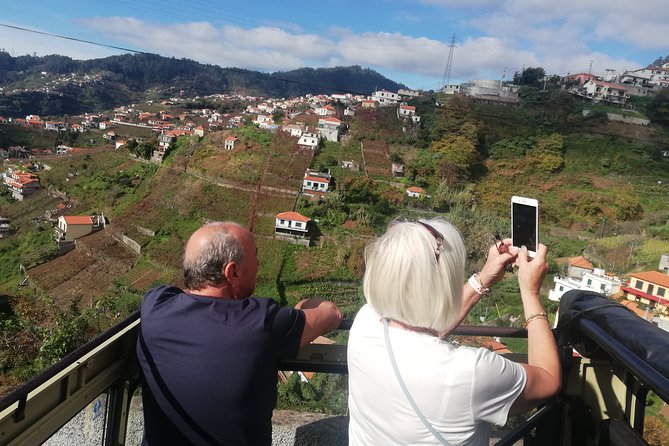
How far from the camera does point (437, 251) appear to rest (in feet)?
3.22

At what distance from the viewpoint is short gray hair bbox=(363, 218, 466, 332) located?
97 centimetres

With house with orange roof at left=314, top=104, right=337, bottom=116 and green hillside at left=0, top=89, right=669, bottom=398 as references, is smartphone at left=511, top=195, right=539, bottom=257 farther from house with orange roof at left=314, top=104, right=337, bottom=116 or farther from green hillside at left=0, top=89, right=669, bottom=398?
house with orange roof at left=314, top=104, right=337, bottom=116

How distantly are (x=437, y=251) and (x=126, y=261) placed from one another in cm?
2166

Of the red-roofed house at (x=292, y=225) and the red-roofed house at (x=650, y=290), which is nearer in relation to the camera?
the red-roofed house at (x=650, y=290)

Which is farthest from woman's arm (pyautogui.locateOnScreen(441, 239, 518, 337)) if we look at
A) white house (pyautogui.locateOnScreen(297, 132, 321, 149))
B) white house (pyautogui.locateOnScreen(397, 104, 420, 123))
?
white house (pyautogui.locateOnScreen(397, 104, 420, 123))

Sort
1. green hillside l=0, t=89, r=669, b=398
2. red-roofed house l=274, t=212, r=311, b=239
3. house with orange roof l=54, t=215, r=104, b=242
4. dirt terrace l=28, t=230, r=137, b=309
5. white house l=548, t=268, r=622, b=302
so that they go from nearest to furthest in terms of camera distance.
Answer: white house l=548, t=268, r=622, b=302 → dirt terrace l=28, t=230, r=137, b=309 → green hillside l=0, t=89, r=669, b=398 → red-roofed house l=274, t=212, r=311, b=239 → house with orange roof l=54, t=215, r=104, b=242

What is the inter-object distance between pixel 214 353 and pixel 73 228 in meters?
26.2

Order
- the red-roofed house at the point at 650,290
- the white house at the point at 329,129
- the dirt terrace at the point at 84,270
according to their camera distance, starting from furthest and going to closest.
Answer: the white house at the point at 329,129 < the dirt terrace at the point at 84,270 < the red-roofed house at the point at 650,290

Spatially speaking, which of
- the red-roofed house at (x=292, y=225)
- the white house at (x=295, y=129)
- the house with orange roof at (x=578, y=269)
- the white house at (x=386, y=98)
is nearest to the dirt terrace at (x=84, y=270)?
the red-roofed house at (x=292, y=225)

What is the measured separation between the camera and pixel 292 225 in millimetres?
20266

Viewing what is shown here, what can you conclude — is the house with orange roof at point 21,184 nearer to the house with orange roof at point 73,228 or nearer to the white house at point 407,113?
the house with orange roof at point 73,228

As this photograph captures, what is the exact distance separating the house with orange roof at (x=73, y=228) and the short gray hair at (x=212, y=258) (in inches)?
1002

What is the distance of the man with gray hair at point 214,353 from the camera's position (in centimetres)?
118

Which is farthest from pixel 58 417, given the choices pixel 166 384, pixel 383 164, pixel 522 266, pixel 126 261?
pixel 383 164
